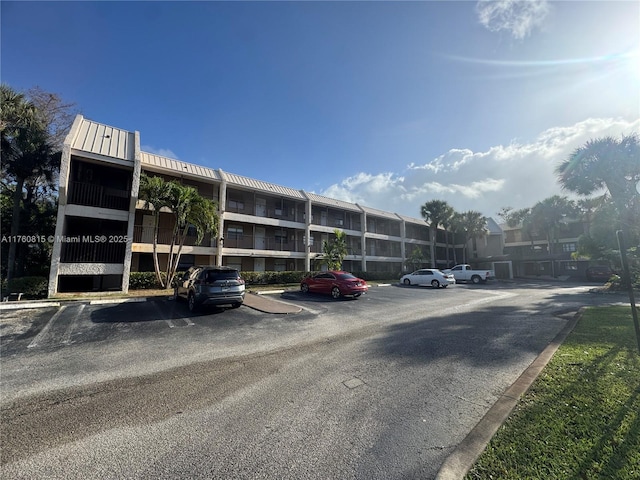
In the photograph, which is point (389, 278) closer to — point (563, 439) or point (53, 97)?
point (563, 439)

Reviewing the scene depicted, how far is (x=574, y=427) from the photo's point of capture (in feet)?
Answer: 10.1

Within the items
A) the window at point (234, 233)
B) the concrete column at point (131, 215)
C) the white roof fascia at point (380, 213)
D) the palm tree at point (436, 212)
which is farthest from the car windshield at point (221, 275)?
the palm tree at point (436, 212)

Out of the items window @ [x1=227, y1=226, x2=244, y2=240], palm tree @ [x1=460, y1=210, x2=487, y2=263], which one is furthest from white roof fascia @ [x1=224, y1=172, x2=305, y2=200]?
palm tree @ [x1=460, y1=210, x2=487, y2=263]

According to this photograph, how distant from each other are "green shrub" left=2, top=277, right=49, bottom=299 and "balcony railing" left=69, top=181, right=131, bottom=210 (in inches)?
164

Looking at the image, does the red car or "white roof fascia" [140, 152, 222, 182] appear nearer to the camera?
the red car

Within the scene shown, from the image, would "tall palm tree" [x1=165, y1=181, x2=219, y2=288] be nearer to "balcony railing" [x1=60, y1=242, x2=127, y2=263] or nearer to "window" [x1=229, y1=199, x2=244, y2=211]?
"balcony railing" [x1=60, y1=242, x2=127, y2=263]

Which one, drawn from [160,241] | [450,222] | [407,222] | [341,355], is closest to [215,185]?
[160,241]

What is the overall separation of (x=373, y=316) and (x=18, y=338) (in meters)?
10.3

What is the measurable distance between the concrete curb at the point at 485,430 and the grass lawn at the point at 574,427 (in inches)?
2.5

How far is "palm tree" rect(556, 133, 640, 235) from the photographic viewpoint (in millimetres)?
16406

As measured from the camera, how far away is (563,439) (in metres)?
2.88

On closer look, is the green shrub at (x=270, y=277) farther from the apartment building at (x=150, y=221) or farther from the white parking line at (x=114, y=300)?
the white parking line at (x=114, y=300)

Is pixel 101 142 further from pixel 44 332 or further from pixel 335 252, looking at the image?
pixel 335 252

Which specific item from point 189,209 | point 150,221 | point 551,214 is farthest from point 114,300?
point 551,214
